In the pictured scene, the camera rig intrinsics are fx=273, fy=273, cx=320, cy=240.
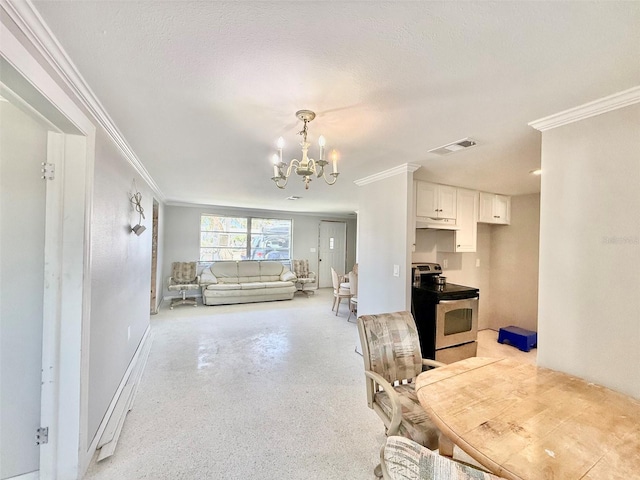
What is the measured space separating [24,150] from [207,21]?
1.36 metres

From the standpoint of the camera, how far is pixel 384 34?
1.07 meters

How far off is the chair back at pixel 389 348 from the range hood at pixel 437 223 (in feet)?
5.16

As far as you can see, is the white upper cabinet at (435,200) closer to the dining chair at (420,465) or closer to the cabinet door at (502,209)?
the cabinet door at (502,209)

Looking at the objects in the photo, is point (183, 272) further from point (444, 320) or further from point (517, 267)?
point (517, 267)

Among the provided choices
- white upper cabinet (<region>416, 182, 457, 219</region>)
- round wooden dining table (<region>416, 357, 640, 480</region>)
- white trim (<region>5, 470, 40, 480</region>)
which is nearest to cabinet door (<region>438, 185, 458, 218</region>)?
white upper cabinet (<region>416, 182, 457, 219</region>)

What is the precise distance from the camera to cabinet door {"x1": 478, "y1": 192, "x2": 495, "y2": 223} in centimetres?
383

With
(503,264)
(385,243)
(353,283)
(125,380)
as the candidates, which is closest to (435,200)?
(385,243)

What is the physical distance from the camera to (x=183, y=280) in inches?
243

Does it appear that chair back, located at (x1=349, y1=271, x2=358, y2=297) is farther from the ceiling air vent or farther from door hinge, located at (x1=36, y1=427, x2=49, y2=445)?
door hinge, located at (x1=36, y1=427, x2=49, y2=445)

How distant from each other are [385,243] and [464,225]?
1.25m

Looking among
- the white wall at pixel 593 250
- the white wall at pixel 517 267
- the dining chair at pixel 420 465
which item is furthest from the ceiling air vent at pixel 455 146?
the white wall at pixel 517 267

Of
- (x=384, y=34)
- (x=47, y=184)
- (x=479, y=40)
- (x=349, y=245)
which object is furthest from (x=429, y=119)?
(x=349, y=245)

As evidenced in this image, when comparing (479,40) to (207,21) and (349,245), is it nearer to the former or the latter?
(207,21)

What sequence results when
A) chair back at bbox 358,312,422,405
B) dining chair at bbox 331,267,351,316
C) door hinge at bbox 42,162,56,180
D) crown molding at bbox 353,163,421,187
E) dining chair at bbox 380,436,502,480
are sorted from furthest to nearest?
dining chair at bbox 331,267,351,316, crown molding at bbox 353,163,421,187, chair back at bbox 358,312,422,405, door hinge at bbox 42,162,56,180, dining chair at bbox 380,436,502,480
